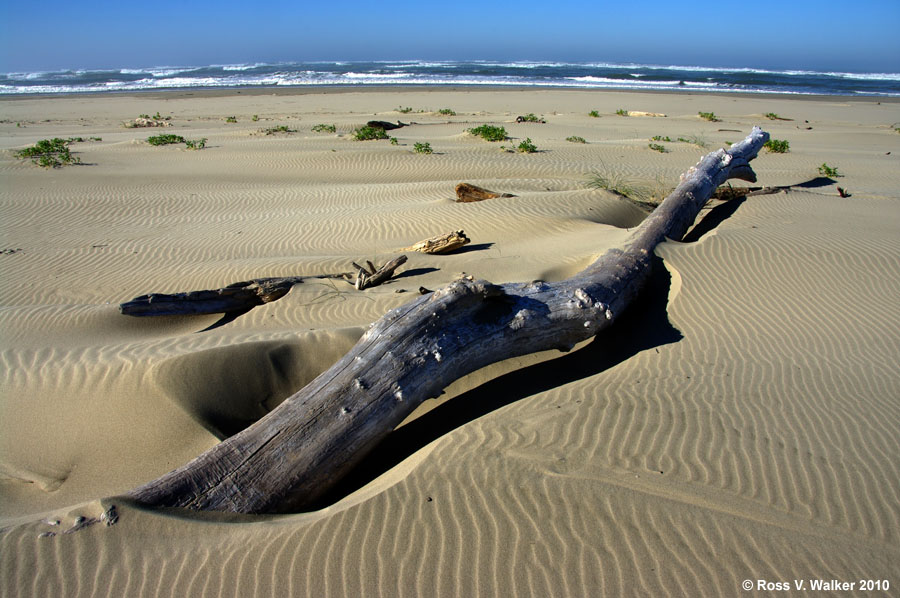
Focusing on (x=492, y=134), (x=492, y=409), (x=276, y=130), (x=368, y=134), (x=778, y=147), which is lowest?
(x=276, y=130)

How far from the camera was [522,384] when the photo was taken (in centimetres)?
454

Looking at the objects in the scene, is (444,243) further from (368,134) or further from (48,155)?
(48,155)

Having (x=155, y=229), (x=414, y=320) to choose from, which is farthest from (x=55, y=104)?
(x=414, y=320)

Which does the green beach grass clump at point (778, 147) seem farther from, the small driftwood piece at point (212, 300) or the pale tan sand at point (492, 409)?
the small driftwood piece at point (212, 300)

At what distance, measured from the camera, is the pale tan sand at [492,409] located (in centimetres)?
264

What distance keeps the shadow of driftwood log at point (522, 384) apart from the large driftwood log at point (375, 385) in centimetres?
19

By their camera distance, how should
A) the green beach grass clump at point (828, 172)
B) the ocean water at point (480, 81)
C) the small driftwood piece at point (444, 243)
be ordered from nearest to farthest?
the small driftwood piece at point (444, 243) → the green beach grass clump at point (828, 172) → the ocean water at point (480, 81)

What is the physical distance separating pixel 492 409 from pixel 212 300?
321 cm

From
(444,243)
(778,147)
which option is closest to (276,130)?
(444,243)

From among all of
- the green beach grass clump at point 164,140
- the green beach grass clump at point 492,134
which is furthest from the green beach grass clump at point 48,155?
the green beach grass clump at point 492,134

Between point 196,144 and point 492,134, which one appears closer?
point 492,134

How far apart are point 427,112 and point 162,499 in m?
25.3

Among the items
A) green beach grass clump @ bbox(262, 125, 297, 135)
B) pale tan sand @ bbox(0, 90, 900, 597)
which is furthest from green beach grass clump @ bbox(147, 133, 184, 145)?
pale tan sand @ bbox(0, 90, 900, 597)

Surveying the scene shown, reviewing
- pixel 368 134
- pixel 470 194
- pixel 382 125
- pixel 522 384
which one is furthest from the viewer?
pixel 382 125
